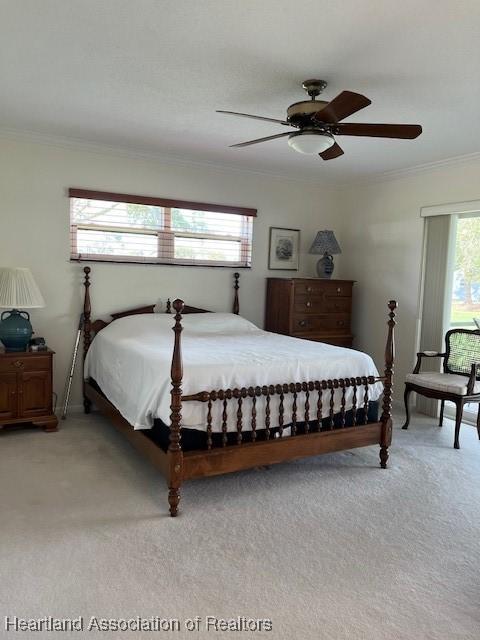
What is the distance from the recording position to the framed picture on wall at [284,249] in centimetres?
548

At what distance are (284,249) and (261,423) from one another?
3.00 m

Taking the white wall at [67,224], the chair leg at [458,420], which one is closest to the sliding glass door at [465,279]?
the chair leg at [458,420]

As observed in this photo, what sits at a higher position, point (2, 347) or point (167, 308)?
point (167, 308)

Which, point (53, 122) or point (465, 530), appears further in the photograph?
point (53, 122)

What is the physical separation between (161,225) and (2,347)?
1.86 metres

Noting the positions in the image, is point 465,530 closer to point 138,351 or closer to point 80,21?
point 138,351

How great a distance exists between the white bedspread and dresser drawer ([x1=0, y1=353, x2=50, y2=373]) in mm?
439

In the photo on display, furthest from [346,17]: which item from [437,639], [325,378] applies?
[437,639]

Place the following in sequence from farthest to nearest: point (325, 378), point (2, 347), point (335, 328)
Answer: point (335, 328)
point (2, 347)
point (325, 378)

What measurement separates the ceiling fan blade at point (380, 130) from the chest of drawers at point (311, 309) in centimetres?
242

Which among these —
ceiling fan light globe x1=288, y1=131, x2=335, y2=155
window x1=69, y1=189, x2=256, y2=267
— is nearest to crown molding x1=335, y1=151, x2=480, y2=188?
window x1=69, y1=189, x2=256, y2=267

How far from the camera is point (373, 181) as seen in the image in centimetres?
545

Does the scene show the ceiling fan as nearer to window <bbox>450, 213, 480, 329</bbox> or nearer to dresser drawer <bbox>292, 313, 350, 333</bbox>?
window <bbox>450, 213, 480, 329</bbox>

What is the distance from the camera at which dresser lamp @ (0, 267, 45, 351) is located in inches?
148
